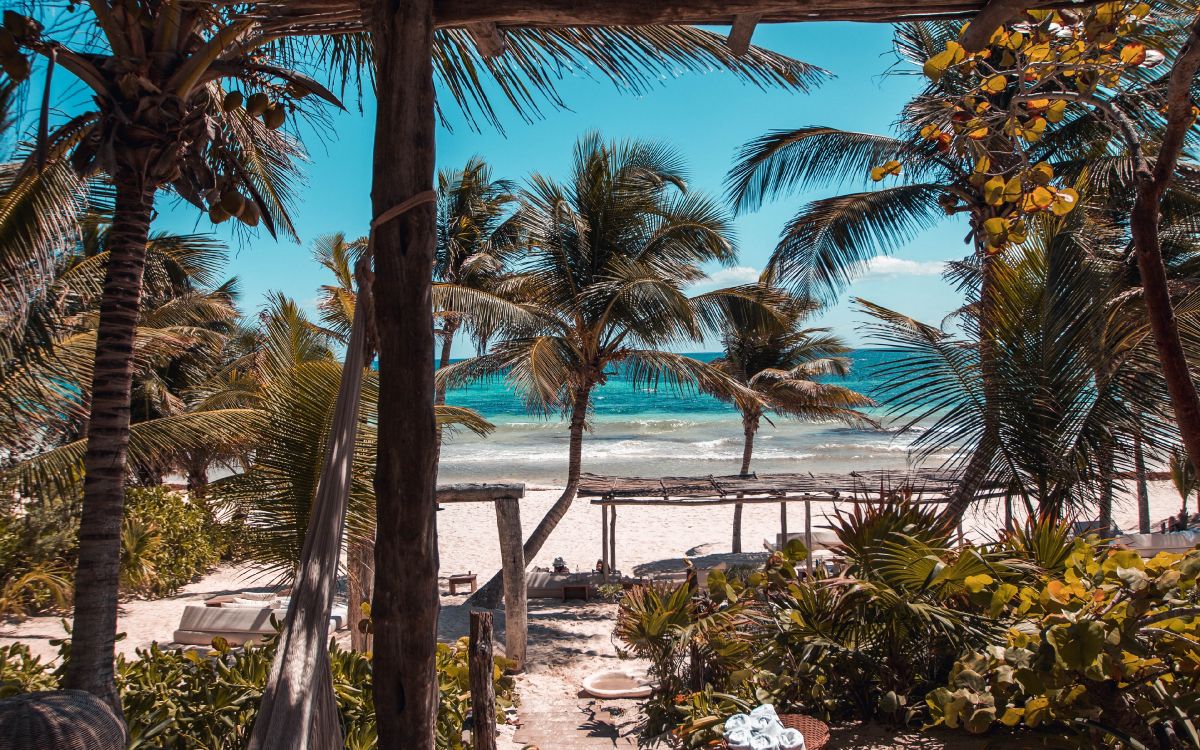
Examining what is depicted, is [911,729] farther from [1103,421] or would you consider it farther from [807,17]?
[807,17]

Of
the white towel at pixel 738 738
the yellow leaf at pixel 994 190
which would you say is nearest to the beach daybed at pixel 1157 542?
the white towel at pixel 738 738

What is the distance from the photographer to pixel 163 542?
29.6ft

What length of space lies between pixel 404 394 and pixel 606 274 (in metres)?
6.83

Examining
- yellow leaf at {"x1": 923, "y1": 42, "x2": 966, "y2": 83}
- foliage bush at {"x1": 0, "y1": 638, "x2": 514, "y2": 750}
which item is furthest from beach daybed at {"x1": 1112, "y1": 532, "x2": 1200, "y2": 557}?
yellow leaf at {"x1": 923, "y1": 42, "x2": 966, "y2": 83}

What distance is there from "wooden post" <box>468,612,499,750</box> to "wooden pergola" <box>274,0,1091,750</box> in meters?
1.56

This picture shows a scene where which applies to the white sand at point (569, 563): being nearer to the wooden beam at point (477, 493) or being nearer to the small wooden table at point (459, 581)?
the small wooden table at point (459, 581)

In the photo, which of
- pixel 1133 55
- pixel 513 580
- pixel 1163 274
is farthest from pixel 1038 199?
pixel 513 580

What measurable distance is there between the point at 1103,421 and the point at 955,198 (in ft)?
11.3

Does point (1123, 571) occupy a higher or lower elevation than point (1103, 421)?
lower

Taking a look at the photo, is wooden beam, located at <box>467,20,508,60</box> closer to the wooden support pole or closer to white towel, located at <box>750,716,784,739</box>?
the wooden support pole

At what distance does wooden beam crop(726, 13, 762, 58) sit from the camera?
6.79 ft

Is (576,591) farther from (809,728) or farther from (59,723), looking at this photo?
(59,723)

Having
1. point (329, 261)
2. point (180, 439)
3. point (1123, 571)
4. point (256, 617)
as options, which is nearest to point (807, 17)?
point (1123, 571)

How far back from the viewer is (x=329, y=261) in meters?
9.45
